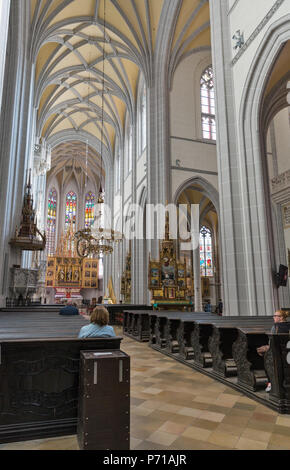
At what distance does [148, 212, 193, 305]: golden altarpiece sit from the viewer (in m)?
13.7

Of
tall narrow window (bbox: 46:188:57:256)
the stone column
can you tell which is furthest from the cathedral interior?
tall narrow window (bbox: 46:188:57:256)

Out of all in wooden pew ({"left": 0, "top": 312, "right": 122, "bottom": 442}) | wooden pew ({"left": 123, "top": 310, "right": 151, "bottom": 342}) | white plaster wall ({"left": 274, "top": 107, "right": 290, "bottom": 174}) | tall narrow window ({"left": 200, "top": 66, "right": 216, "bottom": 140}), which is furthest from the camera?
tall narrow window ({"left": 200, "top": 66, "right": 216, "bottom": 140})

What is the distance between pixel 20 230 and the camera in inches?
444

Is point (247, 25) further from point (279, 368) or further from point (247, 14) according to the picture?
point (279, 368)

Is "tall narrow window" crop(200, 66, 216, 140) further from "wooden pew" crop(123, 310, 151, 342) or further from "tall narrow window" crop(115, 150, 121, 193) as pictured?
"wooden pew" crop(123, 310, 151, 342)

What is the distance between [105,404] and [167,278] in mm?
11502

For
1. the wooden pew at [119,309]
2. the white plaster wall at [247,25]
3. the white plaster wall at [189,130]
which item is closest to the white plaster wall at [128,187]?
the white plaster wall at [189,130]

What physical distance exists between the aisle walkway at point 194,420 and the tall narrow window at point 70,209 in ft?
105

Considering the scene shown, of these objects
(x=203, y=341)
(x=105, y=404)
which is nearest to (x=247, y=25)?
(x=203, y=341)

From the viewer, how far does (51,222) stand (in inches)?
1383

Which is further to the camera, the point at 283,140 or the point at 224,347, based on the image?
the point at 283,140

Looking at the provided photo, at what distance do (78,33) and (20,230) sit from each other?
1292 cm

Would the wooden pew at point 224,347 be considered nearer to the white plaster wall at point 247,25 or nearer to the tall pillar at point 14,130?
the white plaster wall at point 247,25

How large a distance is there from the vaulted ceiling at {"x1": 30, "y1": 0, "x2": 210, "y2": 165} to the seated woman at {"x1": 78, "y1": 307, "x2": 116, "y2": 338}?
14.3 m
